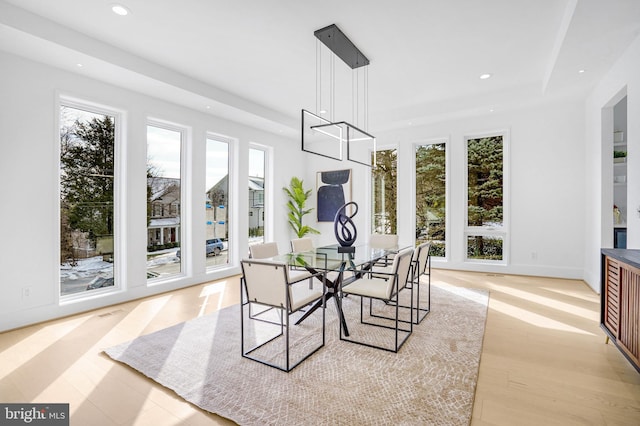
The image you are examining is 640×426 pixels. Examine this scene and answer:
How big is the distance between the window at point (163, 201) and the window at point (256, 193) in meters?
1.51

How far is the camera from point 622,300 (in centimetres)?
224

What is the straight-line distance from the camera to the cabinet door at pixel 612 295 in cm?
234

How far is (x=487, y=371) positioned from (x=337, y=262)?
1467 mm

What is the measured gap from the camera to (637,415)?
178 centimetres

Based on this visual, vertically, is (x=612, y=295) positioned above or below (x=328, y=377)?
above

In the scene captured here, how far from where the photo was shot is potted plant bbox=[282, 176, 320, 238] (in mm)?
6809

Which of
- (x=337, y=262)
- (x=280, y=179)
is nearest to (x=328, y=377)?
(x=337, y=262)

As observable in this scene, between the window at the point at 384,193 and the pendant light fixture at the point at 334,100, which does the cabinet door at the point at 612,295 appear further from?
the window at the point at 384,193

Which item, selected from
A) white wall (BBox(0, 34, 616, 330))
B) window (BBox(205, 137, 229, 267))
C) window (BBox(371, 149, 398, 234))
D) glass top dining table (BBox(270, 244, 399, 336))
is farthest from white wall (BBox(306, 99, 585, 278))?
window (BBox(205, 137, 229, 267))

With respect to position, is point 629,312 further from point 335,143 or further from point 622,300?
point 335,143

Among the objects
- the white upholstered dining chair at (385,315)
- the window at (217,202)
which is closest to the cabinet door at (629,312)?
the white upholstered dining chair at (385,315)

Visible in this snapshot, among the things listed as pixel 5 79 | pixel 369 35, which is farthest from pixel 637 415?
pixel 5 79

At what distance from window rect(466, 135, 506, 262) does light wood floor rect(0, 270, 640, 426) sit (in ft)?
5.93

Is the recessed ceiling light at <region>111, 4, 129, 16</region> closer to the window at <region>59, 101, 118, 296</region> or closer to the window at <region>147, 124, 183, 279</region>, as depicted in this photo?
the window at <region>59, 101, 118, 296</region>
